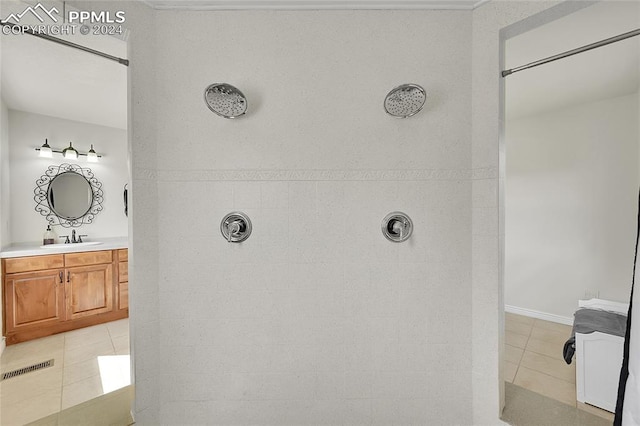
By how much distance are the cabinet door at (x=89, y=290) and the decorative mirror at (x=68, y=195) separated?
25.9 inches

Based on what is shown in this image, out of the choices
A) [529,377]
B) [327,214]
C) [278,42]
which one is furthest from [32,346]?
[529,377]


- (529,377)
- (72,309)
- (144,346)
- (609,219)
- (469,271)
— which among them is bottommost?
(529,377)

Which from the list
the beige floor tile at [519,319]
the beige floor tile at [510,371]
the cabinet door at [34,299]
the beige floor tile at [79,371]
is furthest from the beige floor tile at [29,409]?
the beige floor tile at [519,319]

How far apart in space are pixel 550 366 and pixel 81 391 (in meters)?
3.42

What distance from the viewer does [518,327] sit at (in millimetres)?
3109

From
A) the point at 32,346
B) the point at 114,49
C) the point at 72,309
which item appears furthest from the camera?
the point at 72,309

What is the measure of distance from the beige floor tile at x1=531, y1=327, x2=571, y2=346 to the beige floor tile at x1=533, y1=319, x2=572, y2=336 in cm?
7

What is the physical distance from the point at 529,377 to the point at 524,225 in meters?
2.05

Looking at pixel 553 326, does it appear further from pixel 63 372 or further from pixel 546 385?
pixel 63 372

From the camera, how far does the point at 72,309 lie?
2.78 metres

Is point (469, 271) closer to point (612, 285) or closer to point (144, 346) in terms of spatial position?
point (144, 346)

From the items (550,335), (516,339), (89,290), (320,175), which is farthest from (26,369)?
(550,335)

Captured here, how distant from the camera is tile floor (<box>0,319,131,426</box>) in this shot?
169cm

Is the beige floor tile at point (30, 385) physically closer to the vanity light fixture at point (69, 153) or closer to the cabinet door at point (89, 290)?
the cabinet door at point (89, 290)
